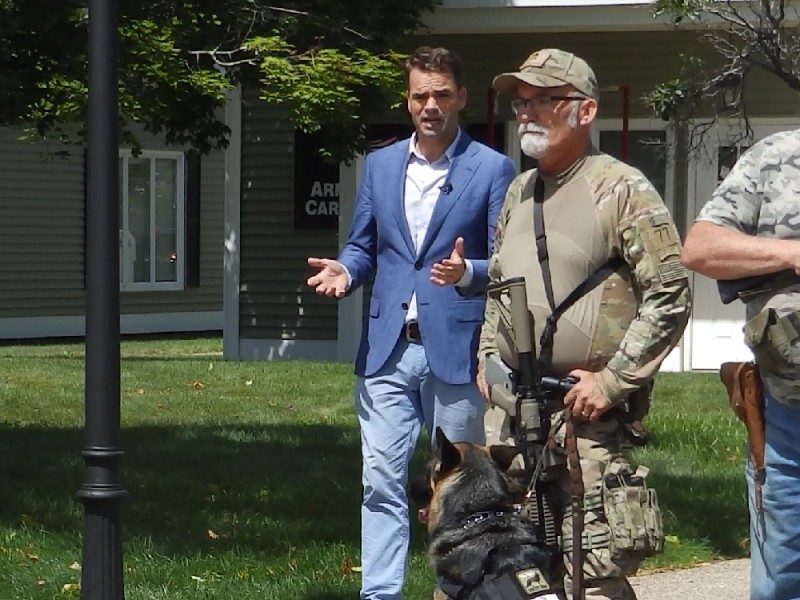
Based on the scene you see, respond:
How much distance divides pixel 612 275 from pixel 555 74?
2.09 ft

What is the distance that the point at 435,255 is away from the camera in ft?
17.3

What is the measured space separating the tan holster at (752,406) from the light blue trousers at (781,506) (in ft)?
0.08

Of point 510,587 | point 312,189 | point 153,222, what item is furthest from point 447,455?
point 153,222

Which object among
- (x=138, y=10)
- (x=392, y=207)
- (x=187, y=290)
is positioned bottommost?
(x=187, y=290)

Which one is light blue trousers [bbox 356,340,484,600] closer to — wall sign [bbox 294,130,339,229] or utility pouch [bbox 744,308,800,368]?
utility pouch [bbox 744,308,800,368]

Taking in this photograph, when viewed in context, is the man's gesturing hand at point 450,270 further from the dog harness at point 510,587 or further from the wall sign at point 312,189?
the wall sign at point 312,189

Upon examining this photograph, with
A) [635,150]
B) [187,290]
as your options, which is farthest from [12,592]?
[187,290]

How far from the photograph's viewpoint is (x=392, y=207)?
5363 mm

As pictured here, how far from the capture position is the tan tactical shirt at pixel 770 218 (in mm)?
3771

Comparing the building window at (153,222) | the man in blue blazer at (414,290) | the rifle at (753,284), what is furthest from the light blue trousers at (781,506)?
the building window at (153,222)

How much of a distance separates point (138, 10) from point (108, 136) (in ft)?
16.1

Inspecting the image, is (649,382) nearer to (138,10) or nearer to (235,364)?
(138,10)

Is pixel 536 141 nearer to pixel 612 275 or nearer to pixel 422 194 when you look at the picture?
pixel 612 275

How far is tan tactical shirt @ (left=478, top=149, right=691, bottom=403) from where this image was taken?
4.18 m
